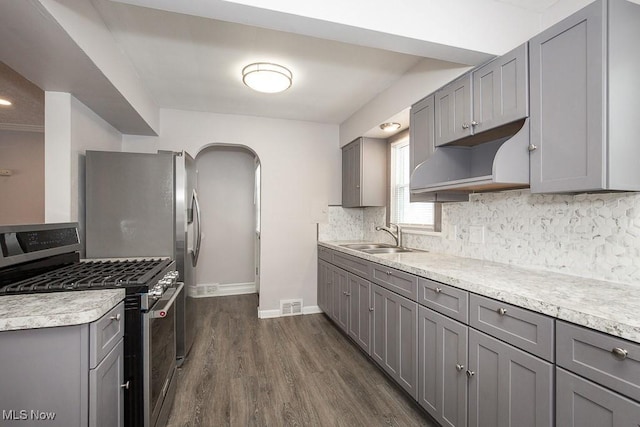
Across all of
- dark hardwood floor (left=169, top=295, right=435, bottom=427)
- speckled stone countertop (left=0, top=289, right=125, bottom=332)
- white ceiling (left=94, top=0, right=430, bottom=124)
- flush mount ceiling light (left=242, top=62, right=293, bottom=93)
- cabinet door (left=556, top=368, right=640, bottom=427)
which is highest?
white ceiling (left=94, top=0, right=430, bottom=124)

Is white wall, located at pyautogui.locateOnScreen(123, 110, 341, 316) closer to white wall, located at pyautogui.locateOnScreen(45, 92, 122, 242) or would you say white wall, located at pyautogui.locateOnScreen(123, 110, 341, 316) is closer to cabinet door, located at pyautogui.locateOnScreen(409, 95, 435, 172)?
white wall, located at pyautogui.locateOnScreen(45, 92, 122, 242)

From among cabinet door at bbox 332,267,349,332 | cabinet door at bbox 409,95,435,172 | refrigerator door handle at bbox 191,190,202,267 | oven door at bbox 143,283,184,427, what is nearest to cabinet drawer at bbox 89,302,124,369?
oven door at bbox 143,283,184,427

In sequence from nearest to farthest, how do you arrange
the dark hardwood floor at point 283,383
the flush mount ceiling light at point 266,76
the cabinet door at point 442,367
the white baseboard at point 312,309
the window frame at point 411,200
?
1. the cabinet door at point 442,367
2. the dark hardwood floor at point 283,383
3. the flush mount ceiling light at point 266,76
4. the window frame at point 411,200
5. the white baseboard at point 312,309

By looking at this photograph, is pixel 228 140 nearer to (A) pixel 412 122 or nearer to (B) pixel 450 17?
(A) pixel 412 122

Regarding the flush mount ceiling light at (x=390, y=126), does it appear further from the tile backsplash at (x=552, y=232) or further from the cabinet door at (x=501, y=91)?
the cabinet door at (x=501, y=91)

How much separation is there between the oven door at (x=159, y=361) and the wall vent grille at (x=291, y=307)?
185cm

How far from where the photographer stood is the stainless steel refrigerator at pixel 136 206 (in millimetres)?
2309

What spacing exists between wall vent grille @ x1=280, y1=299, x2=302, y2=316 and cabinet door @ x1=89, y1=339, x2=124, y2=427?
248cm

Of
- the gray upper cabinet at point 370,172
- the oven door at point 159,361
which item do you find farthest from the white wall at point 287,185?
the oven door at point 159,361

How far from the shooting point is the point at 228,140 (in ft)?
12.1

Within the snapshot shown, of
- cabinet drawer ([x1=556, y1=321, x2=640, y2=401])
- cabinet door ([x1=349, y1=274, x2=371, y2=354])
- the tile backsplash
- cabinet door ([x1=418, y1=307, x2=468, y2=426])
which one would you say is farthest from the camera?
cabinet door ([x1=349, y1=274, x2=371, y2=354])

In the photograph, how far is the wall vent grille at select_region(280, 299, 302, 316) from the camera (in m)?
3.82

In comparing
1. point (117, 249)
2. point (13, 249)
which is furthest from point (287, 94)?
point (13, 249)

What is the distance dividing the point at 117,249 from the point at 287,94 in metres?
2.07
